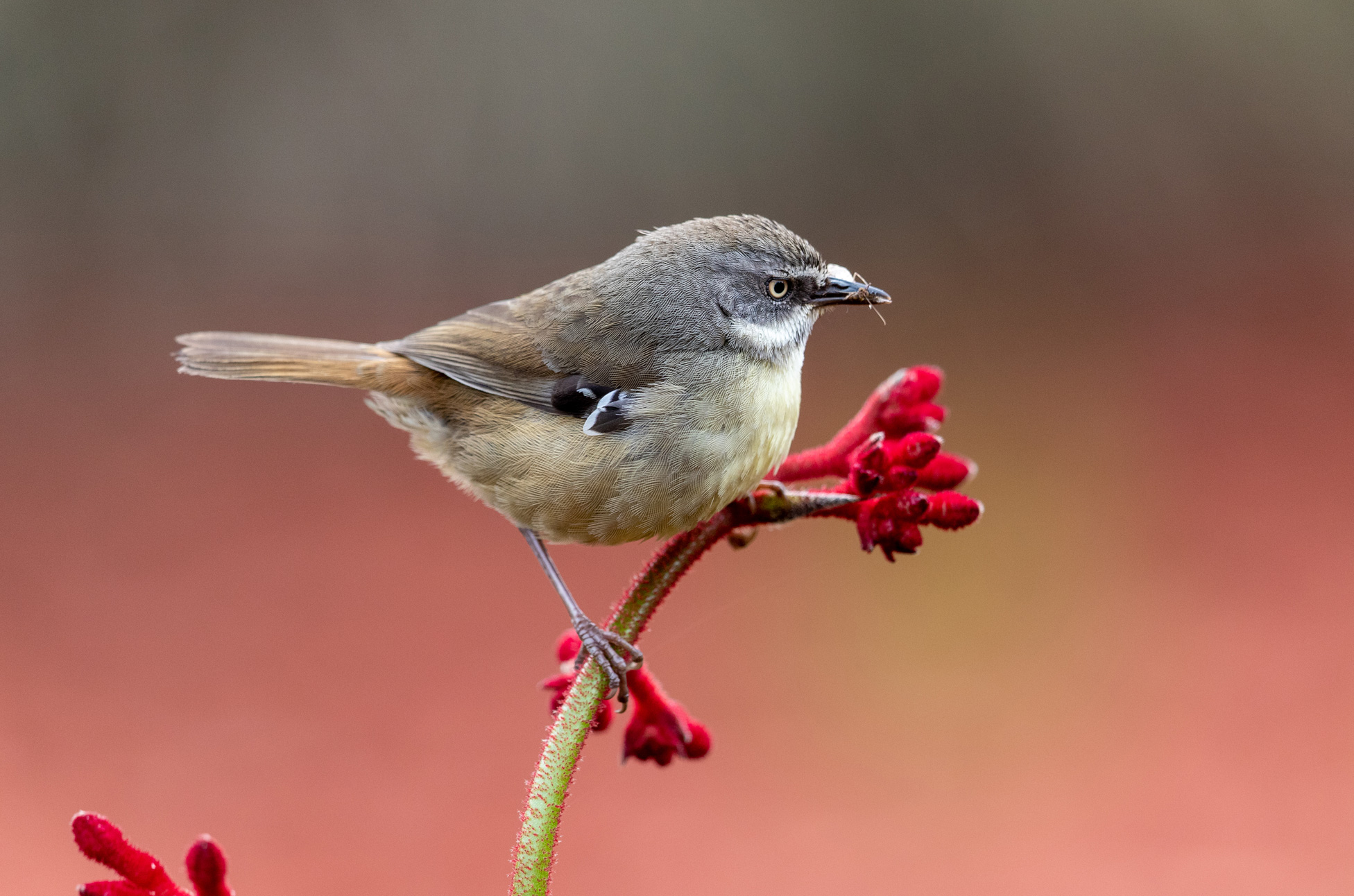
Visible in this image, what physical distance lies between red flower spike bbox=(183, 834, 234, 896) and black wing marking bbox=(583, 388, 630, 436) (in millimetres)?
1847

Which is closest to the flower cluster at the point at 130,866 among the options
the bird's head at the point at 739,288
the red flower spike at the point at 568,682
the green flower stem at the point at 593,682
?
the green flower stem at the point at 593,682

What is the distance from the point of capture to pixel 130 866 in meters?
1.92

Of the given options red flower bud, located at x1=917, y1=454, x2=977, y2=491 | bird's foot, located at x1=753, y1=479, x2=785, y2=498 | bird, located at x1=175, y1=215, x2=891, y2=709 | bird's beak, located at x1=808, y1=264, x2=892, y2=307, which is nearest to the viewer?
red flower bud, located at x1=917, y1=454, x2=977, y2=491

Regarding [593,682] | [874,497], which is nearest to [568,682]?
[593,682]

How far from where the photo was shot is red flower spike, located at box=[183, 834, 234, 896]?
180 centimetres

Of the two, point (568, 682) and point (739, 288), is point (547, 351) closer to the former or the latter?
point (739, 288)

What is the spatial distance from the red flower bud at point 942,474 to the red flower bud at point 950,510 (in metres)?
0.08

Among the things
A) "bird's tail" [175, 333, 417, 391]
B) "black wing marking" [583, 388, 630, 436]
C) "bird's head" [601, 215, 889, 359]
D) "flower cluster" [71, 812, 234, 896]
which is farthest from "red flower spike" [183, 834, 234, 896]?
"bird's tail" [175, 333, 417, 391]

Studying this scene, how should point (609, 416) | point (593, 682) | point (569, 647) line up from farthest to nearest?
point (609, 416) → point (569, 647) → point (593, 682)

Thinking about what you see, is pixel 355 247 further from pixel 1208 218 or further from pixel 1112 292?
pixel 1208 218

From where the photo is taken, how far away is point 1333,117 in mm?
11055

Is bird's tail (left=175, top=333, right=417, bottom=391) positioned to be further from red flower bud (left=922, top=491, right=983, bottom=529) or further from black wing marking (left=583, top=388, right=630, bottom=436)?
red flower bud (left=922, top=491, right=983, bottom=529)

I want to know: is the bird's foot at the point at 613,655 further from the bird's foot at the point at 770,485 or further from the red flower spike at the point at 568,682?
the bird's foot at the point at 770,485

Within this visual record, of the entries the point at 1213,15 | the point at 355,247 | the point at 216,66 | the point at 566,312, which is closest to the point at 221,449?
the point at 355,247
